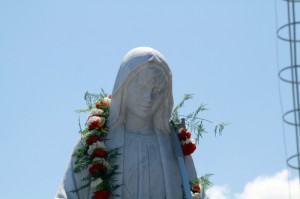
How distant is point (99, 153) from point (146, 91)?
1103 millimetres

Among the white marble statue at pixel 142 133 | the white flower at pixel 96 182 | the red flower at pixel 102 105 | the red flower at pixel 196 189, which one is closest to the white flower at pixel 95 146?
the white marble statue at pixel 142 133

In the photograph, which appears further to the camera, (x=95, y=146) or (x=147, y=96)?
(x=147, y=96)

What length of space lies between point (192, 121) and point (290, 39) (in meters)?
5.61

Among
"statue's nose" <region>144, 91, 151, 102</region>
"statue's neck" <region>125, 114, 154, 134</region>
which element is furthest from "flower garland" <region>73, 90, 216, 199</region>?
"statue's nose" <region>144, 91, 151, 102</region>

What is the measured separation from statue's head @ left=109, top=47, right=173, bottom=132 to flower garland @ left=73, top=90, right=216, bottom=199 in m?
0.22

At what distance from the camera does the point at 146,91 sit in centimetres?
1126

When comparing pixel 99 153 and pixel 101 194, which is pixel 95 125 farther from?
pixel 101 194

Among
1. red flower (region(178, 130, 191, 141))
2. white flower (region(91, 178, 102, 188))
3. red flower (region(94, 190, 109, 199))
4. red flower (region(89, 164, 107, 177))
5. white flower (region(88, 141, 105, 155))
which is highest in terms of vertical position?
white flower (region(88, 141, 105, 155))

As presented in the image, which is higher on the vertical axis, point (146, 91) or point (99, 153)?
point (146, 91)

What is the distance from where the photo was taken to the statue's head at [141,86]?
36.9ft

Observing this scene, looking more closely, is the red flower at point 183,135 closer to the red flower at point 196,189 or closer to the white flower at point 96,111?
the red flower at point 196,189

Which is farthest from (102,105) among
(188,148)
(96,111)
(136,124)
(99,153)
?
(188,148)

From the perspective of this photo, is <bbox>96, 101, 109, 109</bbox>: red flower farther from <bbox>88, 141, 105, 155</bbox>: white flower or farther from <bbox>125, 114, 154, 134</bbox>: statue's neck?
<bbox>88, 141, 105, 155</bbox>: white flower

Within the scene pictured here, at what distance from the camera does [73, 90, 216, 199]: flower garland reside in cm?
1084
